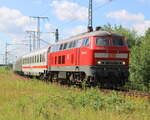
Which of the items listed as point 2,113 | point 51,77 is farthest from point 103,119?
point 51,77

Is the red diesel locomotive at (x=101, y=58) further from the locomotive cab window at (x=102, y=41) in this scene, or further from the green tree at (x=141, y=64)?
the green tree at (x=141, y=64)

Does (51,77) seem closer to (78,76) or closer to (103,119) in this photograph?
(78,76)

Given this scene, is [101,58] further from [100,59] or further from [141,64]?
[141,64]

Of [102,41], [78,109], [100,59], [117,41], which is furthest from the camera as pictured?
[117,41]

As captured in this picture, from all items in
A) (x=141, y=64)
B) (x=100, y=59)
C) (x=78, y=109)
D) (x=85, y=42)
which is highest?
(x=85, y=42)

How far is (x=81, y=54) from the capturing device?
60.6 ft

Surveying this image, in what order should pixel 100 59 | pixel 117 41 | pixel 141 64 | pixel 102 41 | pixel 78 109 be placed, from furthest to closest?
pixel 141 64 → pixel 117 41 → pixel 102 41 → pixel 100 59 → pixel 78 109

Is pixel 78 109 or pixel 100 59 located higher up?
pixel 100 59

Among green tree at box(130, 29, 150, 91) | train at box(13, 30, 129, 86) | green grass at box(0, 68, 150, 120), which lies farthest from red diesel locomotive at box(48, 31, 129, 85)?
green tree at box(130, 29, 150, 91)

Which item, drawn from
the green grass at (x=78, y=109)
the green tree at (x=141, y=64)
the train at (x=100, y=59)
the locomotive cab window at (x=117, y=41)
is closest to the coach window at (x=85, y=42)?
the train at (x=100, y=59)

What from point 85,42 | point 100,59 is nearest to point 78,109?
point 100,59

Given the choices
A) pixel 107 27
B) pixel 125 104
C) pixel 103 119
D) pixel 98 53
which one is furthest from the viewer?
pixel 107 27

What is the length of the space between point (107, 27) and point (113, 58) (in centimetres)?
4964

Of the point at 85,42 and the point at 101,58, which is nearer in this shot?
the point at 101,58
